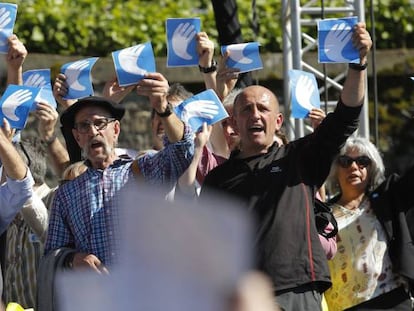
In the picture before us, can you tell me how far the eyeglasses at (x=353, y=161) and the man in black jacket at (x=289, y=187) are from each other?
102 centimetres

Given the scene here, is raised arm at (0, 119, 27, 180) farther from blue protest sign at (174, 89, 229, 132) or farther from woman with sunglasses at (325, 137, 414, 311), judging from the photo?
woman with sunglasses at (325, 137, 414, 311)

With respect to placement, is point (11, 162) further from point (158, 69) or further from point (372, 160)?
point (158, 69)

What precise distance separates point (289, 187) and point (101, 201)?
76 centimetres

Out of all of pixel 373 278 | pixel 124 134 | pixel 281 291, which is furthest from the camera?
pixel 124 134

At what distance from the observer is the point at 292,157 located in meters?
4.74

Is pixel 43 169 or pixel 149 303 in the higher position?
pixel 149 303

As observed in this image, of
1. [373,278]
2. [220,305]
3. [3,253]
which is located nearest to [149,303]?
[220,305]

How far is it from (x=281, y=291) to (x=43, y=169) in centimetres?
211

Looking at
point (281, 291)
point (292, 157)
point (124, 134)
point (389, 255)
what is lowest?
point (124, 134)

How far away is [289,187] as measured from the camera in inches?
184

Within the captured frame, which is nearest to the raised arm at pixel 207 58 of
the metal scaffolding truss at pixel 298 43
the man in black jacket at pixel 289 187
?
the man in black jacket at pixel 289 187

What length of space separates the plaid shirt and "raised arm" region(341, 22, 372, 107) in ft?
2.19

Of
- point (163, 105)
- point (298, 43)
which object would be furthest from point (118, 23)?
point (163, 105)

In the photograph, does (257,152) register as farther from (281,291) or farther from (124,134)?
(124,134)
